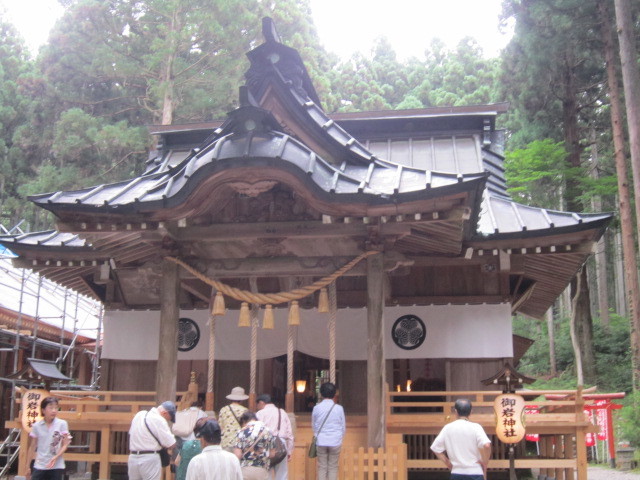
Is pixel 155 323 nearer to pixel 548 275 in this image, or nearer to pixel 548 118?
pixel 548 275

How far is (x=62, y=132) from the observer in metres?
26.7

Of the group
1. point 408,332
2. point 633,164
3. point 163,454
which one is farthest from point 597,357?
point 163,454

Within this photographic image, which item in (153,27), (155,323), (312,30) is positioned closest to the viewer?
(155,323)

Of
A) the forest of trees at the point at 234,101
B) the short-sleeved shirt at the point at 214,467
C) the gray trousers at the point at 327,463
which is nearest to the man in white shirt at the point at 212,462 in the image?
the short-sleeved shirt at the point at 214,467

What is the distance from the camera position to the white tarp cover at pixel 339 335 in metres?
12.1

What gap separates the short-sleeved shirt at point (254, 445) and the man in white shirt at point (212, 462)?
1269 millimetres

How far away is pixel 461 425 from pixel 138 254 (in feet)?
23.7

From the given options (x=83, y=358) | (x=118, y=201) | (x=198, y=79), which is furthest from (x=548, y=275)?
(x=198, y=79)

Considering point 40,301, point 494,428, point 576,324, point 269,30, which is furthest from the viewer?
point 576,324

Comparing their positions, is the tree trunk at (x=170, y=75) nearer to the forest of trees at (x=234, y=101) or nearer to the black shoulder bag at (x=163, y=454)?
the forest of trees at (x=234, y=101)

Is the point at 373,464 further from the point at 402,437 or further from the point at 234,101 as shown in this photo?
the point at 234,101

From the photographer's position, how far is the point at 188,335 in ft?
44.2

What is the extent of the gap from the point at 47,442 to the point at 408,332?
265 inches

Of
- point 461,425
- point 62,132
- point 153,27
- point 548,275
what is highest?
point 153,27
